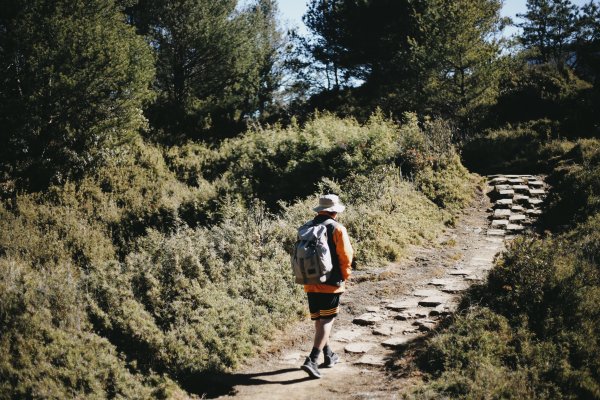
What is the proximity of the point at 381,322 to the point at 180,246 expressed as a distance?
12.1 ft

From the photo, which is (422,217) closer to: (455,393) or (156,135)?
(455,393)

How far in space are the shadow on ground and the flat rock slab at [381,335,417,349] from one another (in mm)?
1460

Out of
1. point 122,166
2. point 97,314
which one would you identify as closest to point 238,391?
point 97,314

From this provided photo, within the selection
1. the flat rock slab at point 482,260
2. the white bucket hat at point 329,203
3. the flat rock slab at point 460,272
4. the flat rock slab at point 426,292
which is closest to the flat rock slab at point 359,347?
the flat rock slab at point 426,292

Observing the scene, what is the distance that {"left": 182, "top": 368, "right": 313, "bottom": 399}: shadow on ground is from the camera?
5.34 meters

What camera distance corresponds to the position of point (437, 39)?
21031mm

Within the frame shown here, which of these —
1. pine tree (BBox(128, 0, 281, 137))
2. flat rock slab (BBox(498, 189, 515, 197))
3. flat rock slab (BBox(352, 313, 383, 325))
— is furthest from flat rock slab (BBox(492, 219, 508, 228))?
pine tree (BBox(128, 0, 281, 137))

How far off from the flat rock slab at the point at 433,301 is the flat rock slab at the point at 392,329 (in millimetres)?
809

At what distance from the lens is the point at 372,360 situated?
5906 mm

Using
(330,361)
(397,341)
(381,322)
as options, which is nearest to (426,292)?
(381,322)

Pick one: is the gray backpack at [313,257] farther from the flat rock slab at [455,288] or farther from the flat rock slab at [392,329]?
the flat rock slab at [455,288]

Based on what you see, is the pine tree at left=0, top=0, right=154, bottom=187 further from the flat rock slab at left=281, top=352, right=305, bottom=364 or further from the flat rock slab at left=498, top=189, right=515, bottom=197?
the flat rock slab at left=498, top=189, right=515, bottom=197

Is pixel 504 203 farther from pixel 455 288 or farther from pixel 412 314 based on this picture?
pixel 412 314

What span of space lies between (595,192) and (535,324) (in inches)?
297
